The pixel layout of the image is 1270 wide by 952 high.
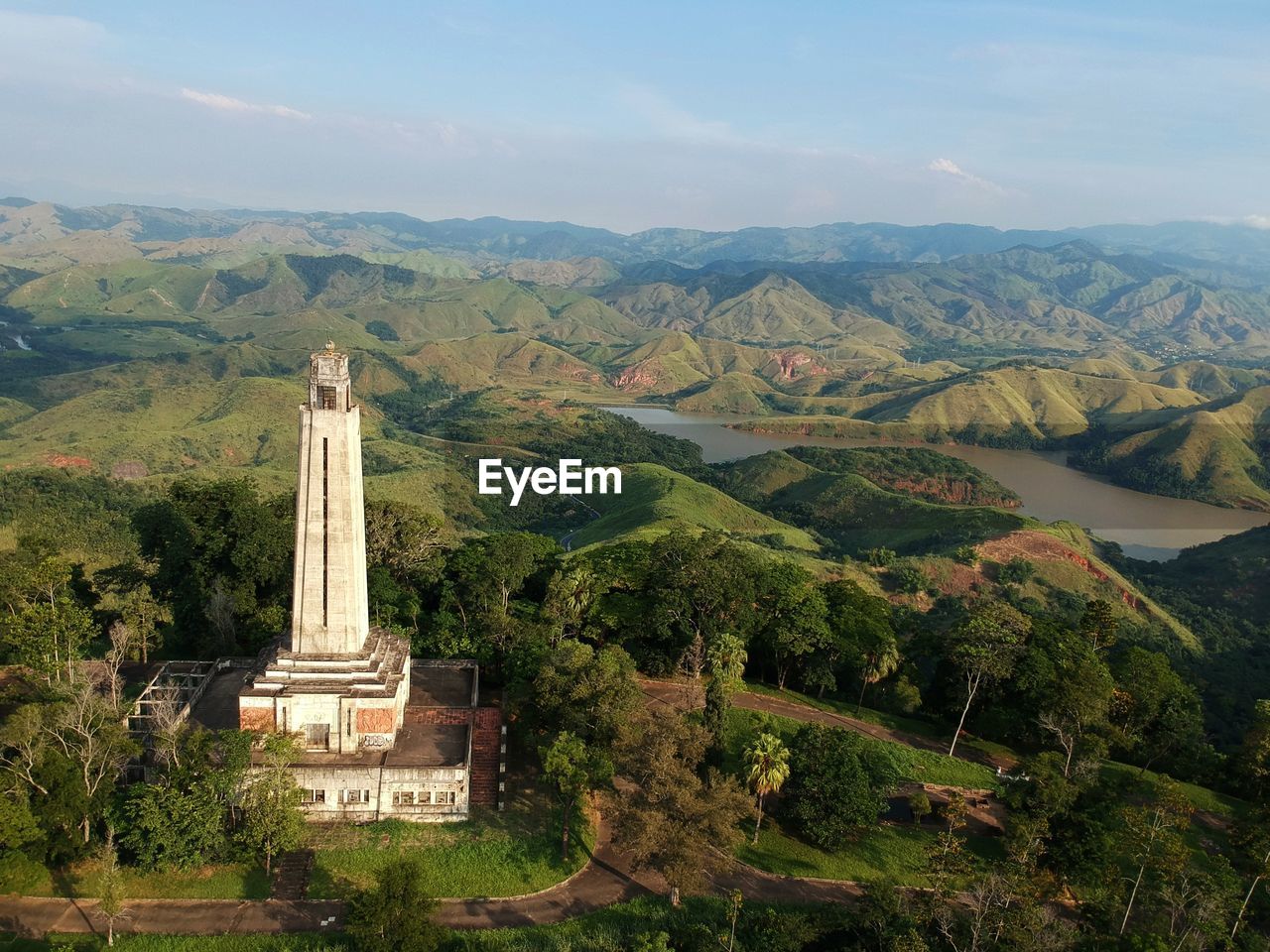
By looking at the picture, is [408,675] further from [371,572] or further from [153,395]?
[153,395]

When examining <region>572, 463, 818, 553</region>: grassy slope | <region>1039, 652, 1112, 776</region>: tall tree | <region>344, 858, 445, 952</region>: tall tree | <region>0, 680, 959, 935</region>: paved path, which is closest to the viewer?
<region>344, 858, 445, 952</region>: tall tree

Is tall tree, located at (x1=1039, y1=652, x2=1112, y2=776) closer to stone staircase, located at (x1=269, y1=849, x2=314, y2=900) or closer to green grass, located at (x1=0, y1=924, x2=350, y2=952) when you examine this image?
green grass, located at (x1=0, y1=924, x2=350, y2=952)

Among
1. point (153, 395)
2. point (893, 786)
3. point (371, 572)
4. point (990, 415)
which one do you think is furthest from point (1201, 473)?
point (153, 395)

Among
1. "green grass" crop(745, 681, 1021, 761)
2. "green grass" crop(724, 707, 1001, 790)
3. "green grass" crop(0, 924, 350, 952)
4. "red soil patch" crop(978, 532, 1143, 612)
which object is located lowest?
"red soil patch" crop(978, 532, 1143, 612)

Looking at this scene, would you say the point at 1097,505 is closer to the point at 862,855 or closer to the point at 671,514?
the point at 671,514

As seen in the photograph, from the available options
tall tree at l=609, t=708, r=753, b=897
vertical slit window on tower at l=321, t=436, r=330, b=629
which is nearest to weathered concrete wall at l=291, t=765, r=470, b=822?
vertical slit window on tower at l=321, t=436, r=330, b=629

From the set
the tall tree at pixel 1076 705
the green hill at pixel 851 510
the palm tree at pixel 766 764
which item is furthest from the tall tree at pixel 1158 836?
the green hill at pixel 851 510
